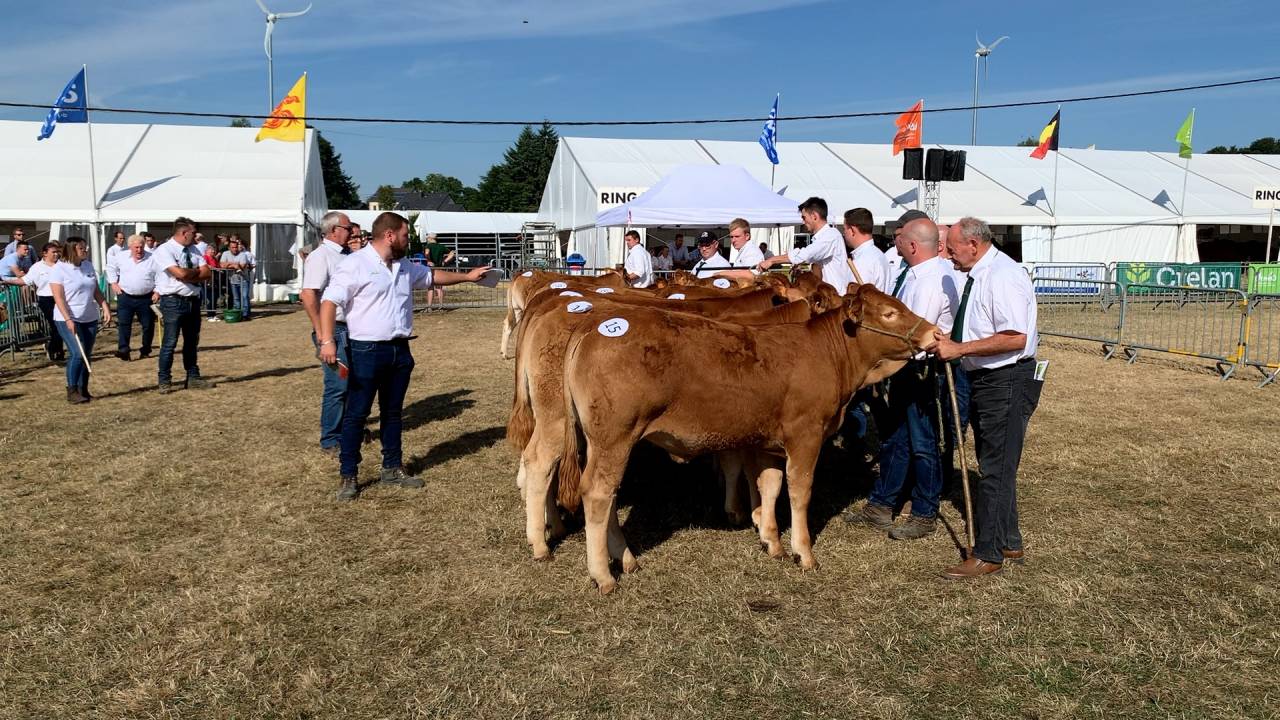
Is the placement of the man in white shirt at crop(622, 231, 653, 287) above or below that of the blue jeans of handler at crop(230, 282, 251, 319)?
above

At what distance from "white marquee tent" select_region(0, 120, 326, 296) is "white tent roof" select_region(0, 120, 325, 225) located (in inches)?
1.2

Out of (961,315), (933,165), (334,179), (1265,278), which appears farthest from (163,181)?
(334,179)

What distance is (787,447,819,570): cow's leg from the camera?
5.28 m

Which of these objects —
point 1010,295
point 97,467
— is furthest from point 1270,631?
point 97,467

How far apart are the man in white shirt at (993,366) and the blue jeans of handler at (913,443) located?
52 cm

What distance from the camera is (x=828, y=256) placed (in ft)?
26.3

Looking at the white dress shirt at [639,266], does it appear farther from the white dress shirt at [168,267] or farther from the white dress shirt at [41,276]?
the white dress shirt at [41,276]

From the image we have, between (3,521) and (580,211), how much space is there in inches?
994

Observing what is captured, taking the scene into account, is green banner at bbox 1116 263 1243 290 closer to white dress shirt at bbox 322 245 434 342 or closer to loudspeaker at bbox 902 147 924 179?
loudspeaker at bbox 902 147 924 179

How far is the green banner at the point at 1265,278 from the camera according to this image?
22.8 metres

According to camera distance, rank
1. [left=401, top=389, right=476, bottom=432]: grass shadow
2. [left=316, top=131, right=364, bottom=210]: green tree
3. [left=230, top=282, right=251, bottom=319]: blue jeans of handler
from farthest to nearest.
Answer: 1. [left=316, top=131, right=364, bottom=210]: green tree
2. [left=230, top=282, right=251, bottom=319]: blue jeans of handler
3. [left=401, top=389, right=476, bottom=432]: grass shadow

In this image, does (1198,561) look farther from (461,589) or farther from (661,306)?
(461,589)

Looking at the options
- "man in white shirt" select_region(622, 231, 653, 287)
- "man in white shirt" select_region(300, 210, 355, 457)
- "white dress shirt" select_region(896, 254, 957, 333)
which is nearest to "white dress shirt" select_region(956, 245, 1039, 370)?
"white dress shirt" select_region(896, 254, 957, 333)

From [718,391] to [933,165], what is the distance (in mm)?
14647
